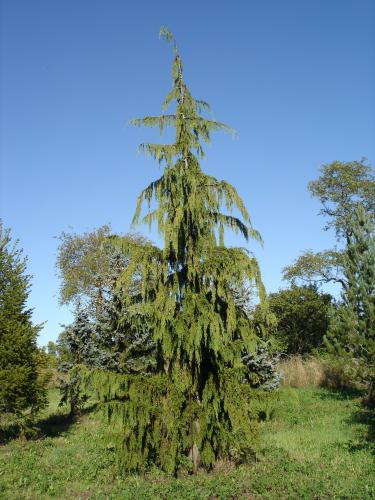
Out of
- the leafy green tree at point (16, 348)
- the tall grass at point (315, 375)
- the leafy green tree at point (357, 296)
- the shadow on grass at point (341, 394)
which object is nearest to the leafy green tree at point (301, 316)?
the tall grass at point (315, 375)

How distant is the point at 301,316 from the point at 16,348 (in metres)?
18.8

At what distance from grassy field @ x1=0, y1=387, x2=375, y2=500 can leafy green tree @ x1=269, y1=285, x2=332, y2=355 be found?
1147cm

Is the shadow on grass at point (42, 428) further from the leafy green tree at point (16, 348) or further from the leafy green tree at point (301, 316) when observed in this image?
the leafy green tree at point (301, 316)

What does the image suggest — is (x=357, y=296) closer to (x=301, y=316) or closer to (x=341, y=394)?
(x=341, y=394)

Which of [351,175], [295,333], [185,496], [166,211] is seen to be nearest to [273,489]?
[185,496]

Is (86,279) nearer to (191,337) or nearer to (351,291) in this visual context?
(351,291)

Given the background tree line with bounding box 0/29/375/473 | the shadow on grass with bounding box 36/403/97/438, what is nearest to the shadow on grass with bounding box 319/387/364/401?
the background tree line with bounding box 0/29/375/473

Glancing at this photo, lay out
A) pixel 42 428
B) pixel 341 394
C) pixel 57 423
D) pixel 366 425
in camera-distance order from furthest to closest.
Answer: pixel 341 394 → pixel 57 423 → pixel 42 428 → pixel 366 425

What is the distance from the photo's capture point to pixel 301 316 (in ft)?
88.7

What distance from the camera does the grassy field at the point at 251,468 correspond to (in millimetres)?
7590

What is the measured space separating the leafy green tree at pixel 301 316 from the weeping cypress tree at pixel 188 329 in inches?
707

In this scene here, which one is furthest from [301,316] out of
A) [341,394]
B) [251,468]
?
[251,468]

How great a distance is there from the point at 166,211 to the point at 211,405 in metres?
4.49

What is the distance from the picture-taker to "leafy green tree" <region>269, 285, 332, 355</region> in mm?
26641
